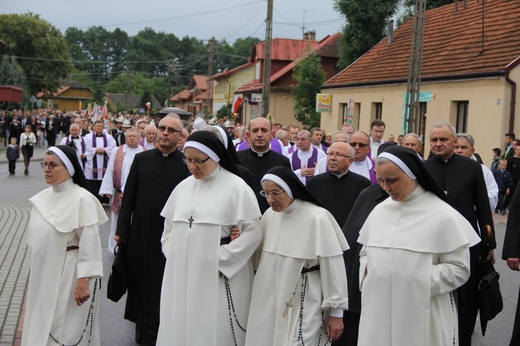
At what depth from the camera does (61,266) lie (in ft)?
19.9

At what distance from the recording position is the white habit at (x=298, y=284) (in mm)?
5547

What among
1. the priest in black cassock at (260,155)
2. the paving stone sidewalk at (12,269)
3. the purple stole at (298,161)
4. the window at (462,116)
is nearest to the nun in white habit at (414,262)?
the priest in black cassock at (260,155)

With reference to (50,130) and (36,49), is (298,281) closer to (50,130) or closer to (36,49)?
(50,130)

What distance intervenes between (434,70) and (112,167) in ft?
61.9

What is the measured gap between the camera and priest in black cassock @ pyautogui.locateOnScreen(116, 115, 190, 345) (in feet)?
24.9

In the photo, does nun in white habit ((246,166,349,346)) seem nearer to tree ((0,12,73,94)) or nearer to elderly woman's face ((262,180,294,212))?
elderly woman's face ((262,180,294,212))

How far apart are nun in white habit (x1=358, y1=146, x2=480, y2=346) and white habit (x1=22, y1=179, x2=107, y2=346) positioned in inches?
88.1

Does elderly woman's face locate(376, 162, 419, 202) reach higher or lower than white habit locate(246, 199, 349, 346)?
higher

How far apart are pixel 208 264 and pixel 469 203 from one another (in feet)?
10.6

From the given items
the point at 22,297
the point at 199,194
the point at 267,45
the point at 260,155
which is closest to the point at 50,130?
the point at 267,45

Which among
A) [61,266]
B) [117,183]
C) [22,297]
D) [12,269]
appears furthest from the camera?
[117,183]

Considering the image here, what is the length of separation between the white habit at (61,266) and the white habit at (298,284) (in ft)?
4.41

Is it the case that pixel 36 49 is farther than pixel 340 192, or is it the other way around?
pixel 36 49

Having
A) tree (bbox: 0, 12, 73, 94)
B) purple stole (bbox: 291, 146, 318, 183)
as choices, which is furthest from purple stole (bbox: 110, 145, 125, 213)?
tree (bbox: 0, 12, 73, 94)
